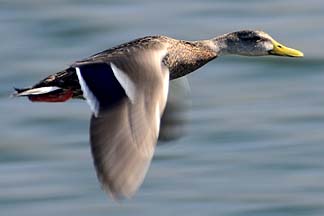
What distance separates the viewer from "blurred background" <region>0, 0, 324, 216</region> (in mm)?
11289

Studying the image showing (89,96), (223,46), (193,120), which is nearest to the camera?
(89,96)

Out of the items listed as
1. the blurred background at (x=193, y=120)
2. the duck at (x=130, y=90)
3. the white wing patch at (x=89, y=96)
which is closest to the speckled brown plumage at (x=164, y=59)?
the duck at (x=130, y=90)

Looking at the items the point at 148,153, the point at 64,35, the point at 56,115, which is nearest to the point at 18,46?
the point at 64,35

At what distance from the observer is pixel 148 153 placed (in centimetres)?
841

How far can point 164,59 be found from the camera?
9.98 metres

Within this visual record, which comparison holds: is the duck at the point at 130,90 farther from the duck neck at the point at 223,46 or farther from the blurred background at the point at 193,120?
the blurred background at the point at 193,120

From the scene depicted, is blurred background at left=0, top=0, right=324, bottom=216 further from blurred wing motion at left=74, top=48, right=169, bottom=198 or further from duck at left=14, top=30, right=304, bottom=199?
blurred wing motion at left=74, top=48, right=169, bottom=198

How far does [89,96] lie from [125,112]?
296mm

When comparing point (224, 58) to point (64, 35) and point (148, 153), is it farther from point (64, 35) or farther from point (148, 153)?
point (148, 153)

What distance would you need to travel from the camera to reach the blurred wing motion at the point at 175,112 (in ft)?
33.7

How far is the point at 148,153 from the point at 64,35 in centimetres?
555

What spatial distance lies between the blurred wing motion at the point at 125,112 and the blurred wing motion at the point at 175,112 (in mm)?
598

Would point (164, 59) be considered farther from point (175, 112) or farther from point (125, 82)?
point (125, 82)

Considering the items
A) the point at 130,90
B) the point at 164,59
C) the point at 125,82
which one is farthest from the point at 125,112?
the point at 164,59
